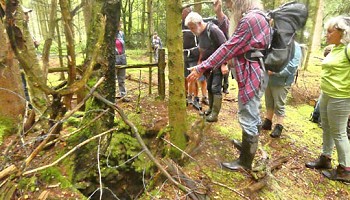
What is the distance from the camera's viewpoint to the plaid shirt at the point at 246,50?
264 centimetres

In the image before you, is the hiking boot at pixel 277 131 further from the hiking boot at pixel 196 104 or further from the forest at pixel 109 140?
the hiking boot at pixel 196 104

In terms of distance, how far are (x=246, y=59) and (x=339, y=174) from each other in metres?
2.26

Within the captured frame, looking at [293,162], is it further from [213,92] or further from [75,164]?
[75,164]

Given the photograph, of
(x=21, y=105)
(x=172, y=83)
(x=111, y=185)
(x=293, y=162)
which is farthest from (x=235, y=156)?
(x=21, y=105)

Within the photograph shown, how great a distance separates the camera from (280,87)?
4234mm

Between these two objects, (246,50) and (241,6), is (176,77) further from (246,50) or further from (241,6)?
(241,6)

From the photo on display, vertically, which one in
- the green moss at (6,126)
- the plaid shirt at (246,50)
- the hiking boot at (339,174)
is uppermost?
the plaid shirt at (246,50)

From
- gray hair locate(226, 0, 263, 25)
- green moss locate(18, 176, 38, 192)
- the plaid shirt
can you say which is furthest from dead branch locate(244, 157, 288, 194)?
green moss locate(18, 176, 38, 192)

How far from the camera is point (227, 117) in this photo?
5.19 meters

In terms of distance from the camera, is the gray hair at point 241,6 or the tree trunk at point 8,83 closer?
the gray hair at point 241,6

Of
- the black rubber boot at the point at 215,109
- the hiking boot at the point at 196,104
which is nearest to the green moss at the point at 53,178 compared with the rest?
the black rubber boot at the point at 215,109

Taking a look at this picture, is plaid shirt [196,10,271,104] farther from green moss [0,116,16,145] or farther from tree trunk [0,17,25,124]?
green moss [0,116,16,145]

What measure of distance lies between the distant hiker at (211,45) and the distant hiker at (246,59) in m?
1.48

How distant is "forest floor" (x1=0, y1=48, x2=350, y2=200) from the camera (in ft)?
8.82
